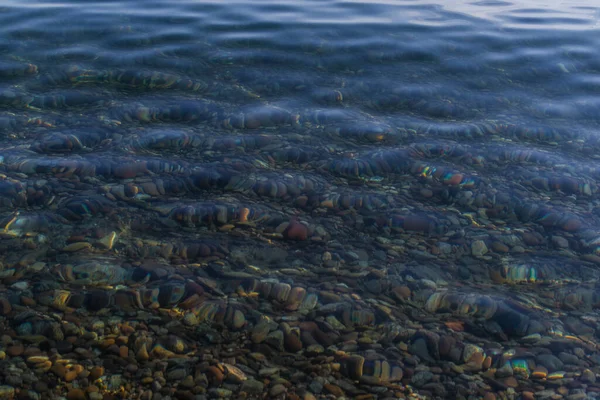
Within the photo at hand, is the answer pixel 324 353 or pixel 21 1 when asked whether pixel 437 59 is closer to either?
pixel 324 353

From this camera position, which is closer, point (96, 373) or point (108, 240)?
point (96, 373)

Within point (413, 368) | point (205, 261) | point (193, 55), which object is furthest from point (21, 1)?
point (413, 368)

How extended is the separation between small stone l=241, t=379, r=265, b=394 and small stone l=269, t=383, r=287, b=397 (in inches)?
1.9

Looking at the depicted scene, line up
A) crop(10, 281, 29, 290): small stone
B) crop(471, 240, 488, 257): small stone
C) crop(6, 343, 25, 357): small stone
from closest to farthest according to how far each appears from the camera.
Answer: crop(6, 343, 25, 357): small stone < crop(10, 281, 29, 290): small stone < crop(471, 240, 488, 257): small stone

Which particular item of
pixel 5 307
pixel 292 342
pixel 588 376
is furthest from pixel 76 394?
pixel 588 376

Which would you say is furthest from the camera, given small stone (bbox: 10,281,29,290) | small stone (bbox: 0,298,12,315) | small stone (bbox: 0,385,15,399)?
small stone (bbox: 10,281,29,290)

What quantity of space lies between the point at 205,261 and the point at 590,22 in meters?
8.72

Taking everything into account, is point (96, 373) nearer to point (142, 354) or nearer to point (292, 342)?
point (142, 354)

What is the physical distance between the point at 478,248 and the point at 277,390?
180 centimetres

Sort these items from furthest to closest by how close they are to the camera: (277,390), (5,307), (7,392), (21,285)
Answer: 1. (21,285)
2. (5,307)
3. (277,390)
4. (7,392)

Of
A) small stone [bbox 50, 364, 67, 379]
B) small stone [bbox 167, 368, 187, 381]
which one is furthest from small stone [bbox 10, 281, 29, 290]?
small stone [bbox 167, 368, 187, 381]

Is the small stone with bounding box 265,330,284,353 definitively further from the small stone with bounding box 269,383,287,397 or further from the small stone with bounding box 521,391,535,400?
the small stone with bounding box 521,391,535,400

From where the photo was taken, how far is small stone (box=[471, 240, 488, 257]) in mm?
3676

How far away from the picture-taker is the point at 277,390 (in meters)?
2.62
